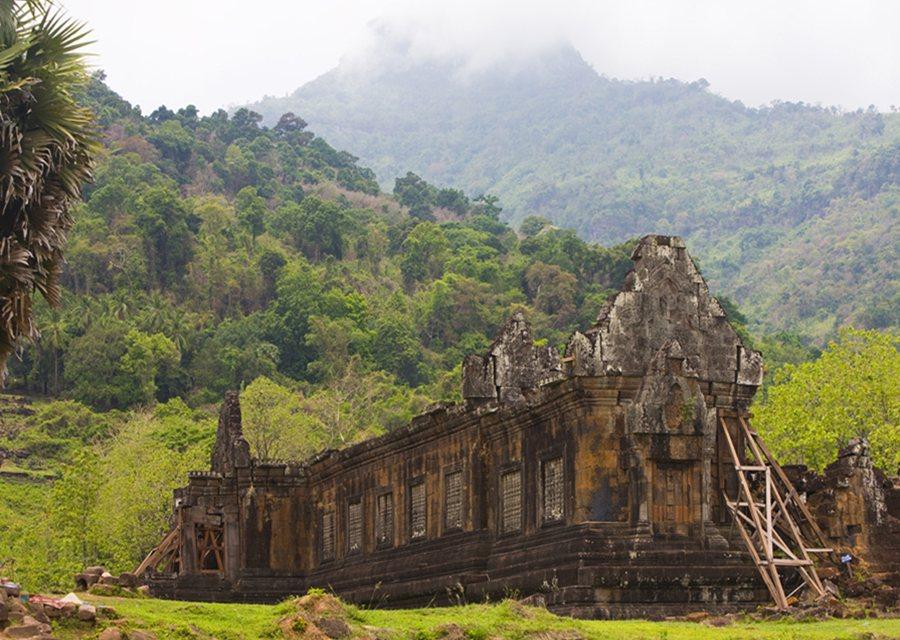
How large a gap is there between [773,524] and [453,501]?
750cm

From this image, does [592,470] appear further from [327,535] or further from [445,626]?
[327,535]

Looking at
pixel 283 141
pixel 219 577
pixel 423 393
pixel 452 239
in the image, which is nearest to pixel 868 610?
pixel 219 577

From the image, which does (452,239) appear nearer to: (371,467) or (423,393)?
(423,393)

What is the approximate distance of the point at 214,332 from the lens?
342 ft

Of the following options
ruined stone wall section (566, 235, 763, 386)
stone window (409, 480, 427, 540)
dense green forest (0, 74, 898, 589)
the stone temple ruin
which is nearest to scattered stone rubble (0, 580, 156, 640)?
the stone temple ruin

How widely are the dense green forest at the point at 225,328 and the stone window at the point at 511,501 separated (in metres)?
22.0

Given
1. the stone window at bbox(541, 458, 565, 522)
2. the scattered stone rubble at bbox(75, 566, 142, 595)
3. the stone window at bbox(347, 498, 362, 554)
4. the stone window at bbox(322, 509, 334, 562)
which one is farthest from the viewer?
the stone window at bbox(322, 509, 334, 562)

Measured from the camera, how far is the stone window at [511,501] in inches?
1195

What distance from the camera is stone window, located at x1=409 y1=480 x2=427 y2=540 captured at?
34.7 m

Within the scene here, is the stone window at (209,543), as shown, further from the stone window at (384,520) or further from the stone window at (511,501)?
the stone window at (511,501)

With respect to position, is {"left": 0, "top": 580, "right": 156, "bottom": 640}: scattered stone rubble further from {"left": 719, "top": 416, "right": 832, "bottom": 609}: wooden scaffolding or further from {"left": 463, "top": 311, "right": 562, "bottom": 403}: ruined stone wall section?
{"left": 463, "top": 311, "right": 562, "bottom": 403}: ruined stone wall section

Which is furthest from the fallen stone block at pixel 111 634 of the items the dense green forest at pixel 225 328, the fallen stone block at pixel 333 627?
the dense green forest at pixel 225 328

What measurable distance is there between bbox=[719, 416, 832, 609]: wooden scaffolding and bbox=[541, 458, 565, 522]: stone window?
8.76 feet

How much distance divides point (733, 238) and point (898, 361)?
142146mm
